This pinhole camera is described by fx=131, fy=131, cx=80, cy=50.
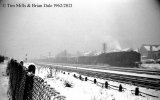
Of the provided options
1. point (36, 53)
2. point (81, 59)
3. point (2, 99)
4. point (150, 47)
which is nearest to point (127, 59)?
point (81, 59)

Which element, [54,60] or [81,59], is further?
[54,60]

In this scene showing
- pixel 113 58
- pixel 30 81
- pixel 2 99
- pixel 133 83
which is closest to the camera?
pixel 30 81

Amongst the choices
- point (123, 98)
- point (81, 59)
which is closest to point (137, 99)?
point (123, 98)

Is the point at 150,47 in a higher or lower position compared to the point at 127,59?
higher

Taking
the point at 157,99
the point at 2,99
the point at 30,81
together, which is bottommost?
the point at 157,99

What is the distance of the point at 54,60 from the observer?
237 ft

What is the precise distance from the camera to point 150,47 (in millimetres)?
68312

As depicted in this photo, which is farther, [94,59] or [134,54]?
[94,59]

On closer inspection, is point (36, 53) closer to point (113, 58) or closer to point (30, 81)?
point (113, 58)

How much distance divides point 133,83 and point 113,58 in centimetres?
2444

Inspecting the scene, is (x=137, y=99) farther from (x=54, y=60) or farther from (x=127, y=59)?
(x=54, y=60)

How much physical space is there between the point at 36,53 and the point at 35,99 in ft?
577

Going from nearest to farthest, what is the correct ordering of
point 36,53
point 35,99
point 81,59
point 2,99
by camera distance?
1. point 35,99
2. point 2,99
3. point 81,59
4. point 36,53

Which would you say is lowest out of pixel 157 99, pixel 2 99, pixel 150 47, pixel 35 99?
pixel 157 99
